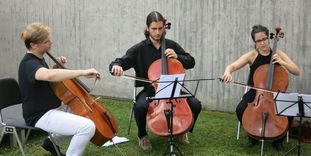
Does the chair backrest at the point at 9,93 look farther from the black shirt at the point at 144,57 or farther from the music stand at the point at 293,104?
the music stand at the point at 293,104

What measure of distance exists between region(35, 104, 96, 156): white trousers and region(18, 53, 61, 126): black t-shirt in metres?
0.07

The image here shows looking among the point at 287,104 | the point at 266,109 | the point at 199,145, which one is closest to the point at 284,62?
the point at 266,109

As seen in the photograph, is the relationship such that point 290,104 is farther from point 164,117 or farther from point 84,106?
point 84,106

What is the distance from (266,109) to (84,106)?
1556 millimetres

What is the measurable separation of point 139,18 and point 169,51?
2125 mm

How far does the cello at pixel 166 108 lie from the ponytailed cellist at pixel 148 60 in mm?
94

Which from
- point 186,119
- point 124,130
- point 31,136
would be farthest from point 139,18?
point 186,119

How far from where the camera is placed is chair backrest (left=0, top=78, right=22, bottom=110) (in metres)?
3.82

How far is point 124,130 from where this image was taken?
495cm

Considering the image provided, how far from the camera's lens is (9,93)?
390cm

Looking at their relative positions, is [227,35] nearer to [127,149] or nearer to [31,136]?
[127,149]

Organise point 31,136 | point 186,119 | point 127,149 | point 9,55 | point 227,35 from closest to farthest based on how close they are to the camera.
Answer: point 186,119 → point 127,149 → point 31,136 → point 227,35 → point 9,55

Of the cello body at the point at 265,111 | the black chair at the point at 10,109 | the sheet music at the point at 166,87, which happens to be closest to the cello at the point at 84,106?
the black chair at the point at 10,109

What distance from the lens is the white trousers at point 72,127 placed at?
11.2ft
